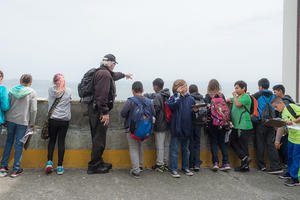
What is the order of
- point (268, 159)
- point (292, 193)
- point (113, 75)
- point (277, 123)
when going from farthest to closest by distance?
point (268, 159) → point (113, 75) → point (277, 123) → point (292, 193)

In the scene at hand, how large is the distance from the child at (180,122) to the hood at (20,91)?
255cm

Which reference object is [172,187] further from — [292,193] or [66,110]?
[66,110]

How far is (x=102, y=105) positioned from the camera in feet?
14.0

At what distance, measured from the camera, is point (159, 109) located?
468 cm

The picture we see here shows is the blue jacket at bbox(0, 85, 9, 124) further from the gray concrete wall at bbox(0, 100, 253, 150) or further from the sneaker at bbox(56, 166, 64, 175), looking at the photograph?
the sneaker at bbox(56, 166, 64, 175)

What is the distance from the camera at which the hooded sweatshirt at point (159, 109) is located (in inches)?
184

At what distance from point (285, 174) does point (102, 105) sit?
12.6ft

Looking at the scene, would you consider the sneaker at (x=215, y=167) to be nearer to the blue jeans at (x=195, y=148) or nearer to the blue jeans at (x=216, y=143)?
the blue jeans at (x=216, y=143)

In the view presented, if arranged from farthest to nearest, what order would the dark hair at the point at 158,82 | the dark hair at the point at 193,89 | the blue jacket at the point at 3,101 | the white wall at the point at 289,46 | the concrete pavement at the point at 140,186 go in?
the white wall at the point at 289,46, the dark hair at the point at 193,89, the dark hair at the point at 158,82, the blue jacket at the point at 3,101, the concrete pavement at the point at 140,186

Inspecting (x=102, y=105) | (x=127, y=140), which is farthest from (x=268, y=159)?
(x=102, y=105)

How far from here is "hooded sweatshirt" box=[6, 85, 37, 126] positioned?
4262 millimetres

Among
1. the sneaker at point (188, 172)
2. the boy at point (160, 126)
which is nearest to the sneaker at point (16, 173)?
the boy at point (160, 126)

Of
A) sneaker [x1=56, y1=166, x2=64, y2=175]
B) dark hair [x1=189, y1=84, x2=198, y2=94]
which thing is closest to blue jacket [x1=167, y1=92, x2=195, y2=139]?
dark hair [x1=189, y1=84, x2=198, y2=94]

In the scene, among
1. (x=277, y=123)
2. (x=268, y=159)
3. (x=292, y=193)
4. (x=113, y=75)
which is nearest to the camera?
(x=292, y=193)
